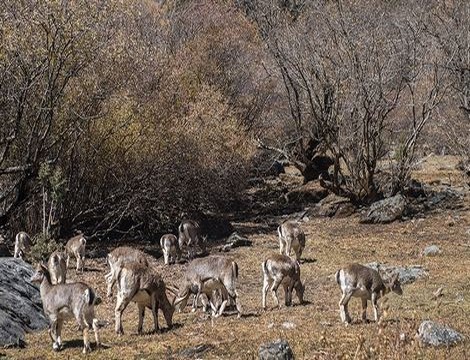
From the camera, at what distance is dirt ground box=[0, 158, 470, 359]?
12141 mm

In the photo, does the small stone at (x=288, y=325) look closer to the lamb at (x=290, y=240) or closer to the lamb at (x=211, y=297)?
the lamb at (x=211, y=297)

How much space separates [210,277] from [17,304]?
4.80 metres

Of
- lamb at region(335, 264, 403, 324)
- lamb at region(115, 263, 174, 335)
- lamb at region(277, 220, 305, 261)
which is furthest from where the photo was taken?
lamb at region(277, 220, 305, 261)

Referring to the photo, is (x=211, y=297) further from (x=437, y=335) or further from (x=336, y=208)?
(x=336, y=208)

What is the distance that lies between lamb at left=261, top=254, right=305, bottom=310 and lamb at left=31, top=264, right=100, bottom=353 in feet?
18.3

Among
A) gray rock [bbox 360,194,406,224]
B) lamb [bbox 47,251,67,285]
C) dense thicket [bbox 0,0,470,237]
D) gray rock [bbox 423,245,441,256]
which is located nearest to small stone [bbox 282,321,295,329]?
lamb [bbox 47,251,67,285]

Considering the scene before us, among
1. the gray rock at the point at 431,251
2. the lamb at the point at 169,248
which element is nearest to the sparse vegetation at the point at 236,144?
the gray rock at the point at 431,251

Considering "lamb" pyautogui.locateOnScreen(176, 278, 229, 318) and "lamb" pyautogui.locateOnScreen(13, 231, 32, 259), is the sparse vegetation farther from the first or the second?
"lamb" pyautogui.locateOnScreen(13, 231, 32, 259)

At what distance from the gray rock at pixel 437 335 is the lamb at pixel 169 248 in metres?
15.2

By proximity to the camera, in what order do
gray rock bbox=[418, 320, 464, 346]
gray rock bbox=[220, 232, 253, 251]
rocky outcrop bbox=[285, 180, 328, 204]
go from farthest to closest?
1. rocky outcrop bbox=[285, 180, 328, 204]
2. gray rock bbox=[220, 232, 253, 251]
3. gray rock bbox=[418, 320, 464, 346]

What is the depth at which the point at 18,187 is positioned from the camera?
91.9 ft

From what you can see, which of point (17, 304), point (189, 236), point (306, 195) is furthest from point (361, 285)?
point (306, 195)

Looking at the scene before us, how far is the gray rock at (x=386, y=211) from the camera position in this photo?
35031 millimetres

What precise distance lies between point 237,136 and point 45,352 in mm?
25166
